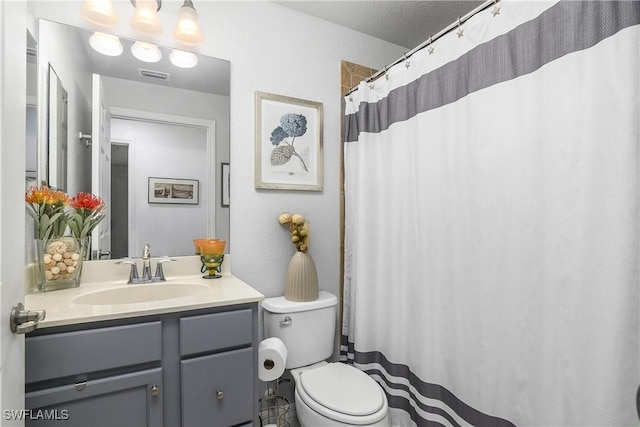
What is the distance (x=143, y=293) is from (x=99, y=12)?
1.27 meters

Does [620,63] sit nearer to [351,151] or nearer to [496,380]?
[496,380]

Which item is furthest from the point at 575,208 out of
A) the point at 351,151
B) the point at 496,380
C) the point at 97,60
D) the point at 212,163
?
the point at 97,60

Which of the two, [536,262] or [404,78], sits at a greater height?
[404,78]

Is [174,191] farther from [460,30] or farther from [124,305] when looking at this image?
[460,30]

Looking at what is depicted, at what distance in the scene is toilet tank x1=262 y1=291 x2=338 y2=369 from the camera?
165 cm

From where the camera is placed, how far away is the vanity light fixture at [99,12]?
1370mm

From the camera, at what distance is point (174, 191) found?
1651 millimetres

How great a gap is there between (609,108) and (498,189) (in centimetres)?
38

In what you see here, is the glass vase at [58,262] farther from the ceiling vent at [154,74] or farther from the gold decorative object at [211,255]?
the ceiling vent at [154,74]

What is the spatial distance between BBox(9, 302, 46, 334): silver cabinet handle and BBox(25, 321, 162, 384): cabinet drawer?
25 centimetres

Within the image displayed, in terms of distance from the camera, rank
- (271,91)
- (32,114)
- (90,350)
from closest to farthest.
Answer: (90,350) < (32,114) < (271,91)

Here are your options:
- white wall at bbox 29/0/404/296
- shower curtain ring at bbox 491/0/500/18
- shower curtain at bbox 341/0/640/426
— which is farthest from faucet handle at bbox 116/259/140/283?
shower curtain ring at bbox 491/0/500/18

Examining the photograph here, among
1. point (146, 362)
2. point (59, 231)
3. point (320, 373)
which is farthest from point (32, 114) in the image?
point (320, 373)

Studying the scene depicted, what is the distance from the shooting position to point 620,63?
83 centimetres
